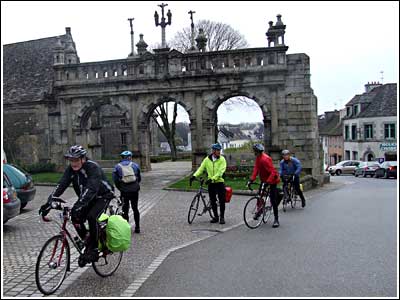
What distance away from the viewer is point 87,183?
6258mm

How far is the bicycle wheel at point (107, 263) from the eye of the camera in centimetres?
658

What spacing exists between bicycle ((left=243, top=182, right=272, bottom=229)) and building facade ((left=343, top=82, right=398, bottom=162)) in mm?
31446

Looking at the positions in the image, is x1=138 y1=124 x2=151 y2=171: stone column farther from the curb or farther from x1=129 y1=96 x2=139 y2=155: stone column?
the curb

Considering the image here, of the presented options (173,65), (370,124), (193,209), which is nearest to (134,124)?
(173,65)

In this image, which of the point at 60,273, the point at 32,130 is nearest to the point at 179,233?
the point at 60,273

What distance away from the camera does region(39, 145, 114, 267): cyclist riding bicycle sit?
6.21m

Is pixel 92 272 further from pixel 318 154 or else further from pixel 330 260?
pixel 318 154

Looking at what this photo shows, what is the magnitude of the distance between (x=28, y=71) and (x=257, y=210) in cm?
2195

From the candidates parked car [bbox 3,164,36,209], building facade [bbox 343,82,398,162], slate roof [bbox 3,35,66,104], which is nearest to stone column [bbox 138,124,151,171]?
slate roof [bbox 3,35,66,104]

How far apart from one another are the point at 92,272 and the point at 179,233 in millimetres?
3284

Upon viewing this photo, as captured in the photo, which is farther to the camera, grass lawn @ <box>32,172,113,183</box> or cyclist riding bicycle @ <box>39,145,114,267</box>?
grass lawn @ <box>32,172,113,183</box>

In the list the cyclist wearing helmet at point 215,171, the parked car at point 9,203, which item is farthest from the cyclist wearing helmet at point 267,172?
the parked car at point 9,203

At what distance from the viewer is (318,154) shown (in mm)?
22297

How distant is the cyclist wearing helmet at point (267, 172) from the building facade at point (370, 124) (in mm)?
31513
